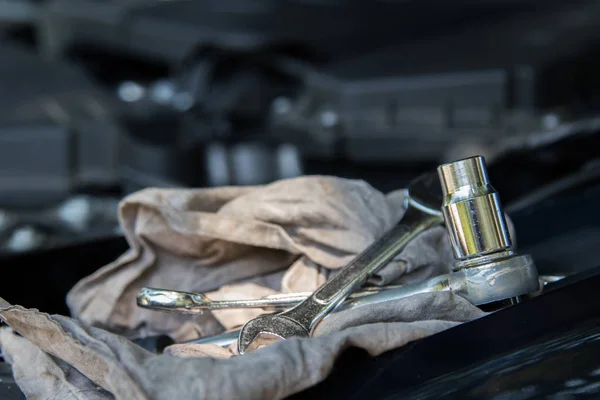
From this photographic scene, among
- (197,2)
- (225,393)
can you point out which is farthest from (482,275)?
(197,2)

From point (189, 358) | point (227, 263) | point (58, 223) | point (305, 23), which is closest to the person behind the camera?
point (189, 358)

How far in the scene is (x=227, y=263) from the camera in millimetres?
683

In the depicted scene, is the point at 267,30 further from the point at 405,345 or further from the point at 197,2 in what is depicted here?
the point at 405,345

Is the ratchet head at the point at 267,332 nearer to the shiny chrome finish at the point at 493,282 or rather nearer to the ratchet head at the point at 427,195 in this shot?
the shiny chrome finish at the point at 493,282

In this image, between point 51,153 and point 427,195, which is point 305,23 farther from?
point 427,195

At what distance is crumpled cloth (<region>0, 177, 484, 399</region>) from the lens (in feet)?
1.73

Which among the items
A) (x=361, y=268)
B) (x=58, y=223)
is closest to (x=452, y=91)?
(x=58, y=223)

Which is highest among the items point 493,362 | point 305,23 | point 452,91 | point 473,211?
point 305,23

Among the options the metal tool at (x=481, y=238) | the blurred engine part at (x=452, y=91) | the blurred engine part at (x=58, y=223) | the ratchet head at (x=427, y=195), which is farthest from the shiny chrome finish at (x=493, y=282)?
the blurred engine part at (x=452, y=91)

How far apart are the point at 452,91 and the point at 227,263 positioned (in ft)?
3.98

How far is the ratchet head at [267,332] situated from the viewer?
20.5 inches

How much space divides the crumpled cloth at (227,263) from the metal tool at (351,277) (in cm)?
2

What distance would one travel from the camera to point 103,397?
0.50m

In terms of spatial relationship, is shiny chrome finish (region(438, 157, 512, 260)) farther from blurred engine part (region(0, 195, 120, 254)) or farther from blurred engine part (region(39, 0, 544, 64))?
blurred engine part (region(39, 0, 544, 64))
